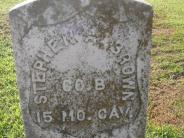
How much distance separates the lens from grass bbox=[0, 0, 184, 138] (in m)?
5.93

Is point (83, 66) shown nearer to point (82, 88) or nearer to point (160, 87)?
point (82, 88)

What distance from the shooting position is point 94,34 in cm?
367

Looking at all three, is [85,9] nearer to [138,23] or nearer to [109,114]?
[138,23]

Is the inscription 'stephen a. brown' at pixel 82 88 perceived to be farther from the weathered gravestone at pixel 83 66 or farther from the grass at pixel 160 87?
the grass at pixel 160 87

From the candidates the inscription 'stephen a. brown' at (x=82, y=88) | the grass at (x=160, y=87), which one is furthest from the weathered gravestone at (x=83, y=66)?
the grass at (x=160, y=87)

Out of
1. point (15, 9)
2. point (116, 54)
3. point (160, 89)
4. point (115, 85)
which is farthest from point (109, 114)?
point (160, 89)

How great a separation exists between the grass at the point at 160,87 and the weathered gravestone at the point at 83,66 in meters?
1.82

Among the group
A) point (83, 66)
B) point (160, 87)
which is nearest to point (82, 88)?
point (83, 66)

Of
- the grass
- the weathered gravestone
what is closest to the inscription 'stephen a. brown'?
the weathered gravestone

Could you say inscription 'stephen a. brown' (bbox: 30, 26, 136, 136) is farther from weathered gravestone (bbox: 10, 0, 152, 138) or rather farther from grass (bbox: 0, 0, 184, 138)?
grass (bbox: 0, 0, 184, 138)

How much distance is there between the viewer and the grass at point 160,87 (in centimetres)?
593

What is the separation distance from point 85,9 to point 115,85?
0.71m

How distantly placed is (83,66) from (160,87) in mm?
4053

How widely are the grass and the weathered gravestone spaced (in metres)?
1.82
